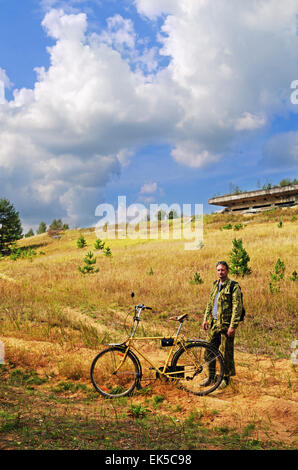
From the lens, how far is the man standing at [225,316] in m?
6.56

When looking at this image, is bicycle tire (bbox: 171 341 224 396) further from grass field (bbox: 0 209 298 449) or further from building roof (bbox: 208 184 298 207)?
building roof (bbox: 208 184 298 207)

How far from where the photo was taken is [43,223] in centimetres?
11125

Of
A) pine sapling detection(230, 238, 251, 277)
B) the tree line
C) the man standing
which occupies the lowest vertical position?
the man standing

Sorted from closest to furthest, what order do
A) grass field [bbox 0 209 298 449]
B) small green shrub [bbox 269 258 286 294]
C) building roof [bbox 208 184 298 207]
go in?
1. grass field [bbox 0 209 298 449]
2. small green shrub [bbox 269 258 286 294]
3. building roof [bbox 208 184 298 207]

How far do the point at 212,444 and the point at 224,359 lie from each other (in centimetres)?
247

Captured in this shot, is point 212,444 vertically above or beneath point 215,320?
beneath

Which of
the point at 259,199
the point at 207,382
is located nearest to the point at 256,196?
the point at 259,199

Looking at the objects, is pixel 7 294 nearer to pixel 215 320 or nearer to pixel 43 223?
pixel 215 320

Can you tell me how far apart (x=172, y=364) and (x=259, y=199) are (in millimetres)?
41028

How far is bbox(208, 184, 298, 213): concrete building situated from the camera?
42.2 metres

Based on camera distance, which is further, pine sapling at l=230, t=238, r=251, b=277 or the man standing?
pine sapling at l=230, t=238, r=251, b=277

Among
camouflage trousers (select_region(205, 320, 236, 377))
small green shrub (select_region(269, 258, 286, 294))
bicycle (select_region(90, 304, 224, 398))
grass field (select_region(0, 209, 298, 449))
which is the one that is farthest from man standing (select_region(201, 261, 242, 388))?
small green shrub (select_region(269, 258, 286, 294))

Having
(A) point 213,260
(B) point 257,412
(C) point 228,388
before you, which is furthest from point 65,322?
(A) point 213,260

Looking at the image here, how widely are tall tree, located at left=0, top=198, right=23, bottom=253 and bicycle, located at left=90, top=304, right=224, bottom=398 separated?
4461 cm
